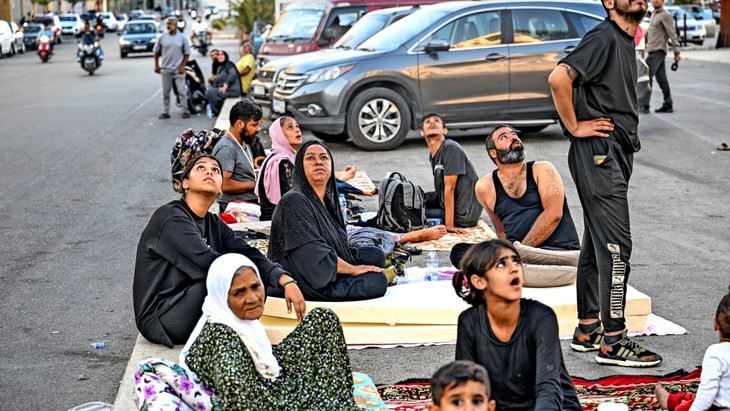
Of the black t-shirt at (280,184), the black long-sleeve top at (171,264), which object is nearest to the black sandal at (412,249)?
the black t-shirt at (280,184)

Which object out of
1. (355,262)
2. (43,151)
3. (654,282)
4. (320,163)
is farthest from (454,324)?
(43,151)

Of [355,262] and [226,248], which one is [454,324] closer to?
[355,262]

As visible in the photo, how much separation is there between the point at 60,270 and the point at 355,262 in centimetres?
271

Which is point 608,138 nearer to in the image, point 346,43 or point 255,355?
point 255,355

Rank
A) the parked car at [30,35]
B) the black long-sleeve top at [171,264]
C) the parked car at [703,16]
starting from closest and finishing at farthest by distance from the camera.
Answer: the black long-sleeve top at [171,264] < the parked car at [703,16] < the parked car at [30,35]

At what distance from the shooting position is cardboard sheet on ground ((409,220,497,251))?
8.74m

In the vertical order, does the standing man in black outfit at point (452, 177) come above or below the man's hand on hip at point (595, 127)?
below

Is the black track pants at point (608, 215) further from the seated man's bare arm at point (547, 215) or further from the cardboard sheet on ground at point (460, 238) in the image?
the cardboard sheet on ground at point (460, 238)

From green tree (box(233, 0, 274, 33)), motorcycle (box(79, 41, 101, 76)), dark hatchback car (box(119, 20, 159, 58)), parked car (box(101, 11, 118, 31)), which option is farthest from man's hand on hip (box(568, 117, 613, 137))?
parked car (box(101, 11, 118, 31))

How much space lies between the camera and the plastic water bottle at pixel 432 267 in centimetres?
733

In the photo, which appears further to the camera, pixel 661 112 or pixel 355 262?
pixel 661 112

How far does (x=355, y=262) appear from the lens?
6.83 m

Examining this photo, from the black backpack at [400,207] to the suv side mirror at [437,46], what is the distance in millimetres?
5586

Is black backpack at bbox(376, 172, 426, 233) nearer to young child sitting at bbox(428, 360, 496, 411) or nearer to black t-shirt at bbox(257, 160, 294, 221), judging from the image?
black t-shirt at bbox(257, 160, 294, 221)
